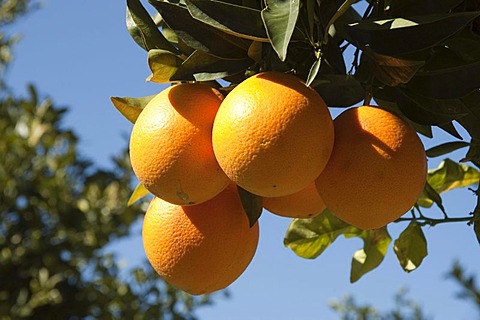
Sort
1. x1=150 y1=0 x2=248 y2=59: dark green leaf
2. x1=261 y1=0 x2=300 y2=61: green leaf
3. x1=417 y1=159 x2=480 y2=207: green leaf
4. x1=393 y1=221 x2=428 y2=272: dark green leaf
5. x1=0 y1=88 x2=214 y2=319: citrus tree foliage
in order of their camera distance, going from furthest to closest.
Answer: x1=0 y1=88 x2=214 y2=319: citrus tree foliage, x1=417 y1=159 x2=480 y2=207: green leaf, x1=393 y1=221 x2=428 y2=272: dark green leaf, x1=150 y1=0 x2=248 y2=59: dark green leaf, x1=261 y1=0 x2=300 y2=61: green leaf

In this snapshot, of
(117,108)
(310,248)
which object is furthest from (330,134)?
(310,248)

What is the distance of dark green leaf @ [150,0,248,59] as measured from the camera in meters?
0.79

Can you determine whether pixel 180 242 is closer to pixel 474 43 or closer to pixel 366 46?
pixel 366 46

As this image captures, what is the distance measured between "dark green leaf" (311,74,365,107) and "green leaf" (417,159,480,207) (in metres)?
0.53

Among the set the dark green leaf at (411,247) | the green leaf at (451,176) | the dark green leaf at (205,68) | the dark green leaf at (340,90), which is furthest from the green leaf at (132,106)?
the green leaf at (451,176)

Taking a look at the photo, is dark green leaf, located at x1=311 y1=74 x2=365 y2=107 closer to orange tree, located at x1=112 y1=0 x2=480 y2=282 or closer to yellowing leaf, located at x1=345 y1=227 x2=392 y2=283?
orange tree, located at x1=112 y1=0 x2=480 y2=282

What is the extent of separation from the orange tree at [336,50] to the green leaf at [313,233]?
312mm

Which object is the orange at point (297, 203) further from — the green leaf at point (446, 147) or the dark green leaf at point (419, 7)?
the green leaf at point (446, 147)

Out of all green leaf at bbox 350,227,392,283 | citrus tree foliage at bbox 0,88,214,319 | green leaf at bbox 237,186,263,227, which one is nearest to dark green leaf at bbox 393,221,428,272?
green leaf at bbox 350,227,392,283

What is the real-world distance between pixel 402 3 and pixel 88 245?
424 centimetres

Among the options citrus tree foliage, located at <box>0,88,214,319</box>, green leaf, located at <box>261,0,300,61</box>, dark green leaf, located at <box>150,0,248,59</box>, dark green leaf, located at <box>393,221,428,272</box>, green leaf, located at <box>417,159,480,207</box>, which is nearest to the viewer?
green leaf, located at <box>261,0,300,61</box>

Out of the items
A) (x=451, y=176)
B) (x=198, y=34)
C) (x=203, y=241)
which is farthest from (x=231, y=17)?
(x=451, y=176)

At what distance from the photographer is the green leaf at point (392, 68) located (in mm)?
743

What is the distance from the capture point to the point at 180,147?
2.50 feet
